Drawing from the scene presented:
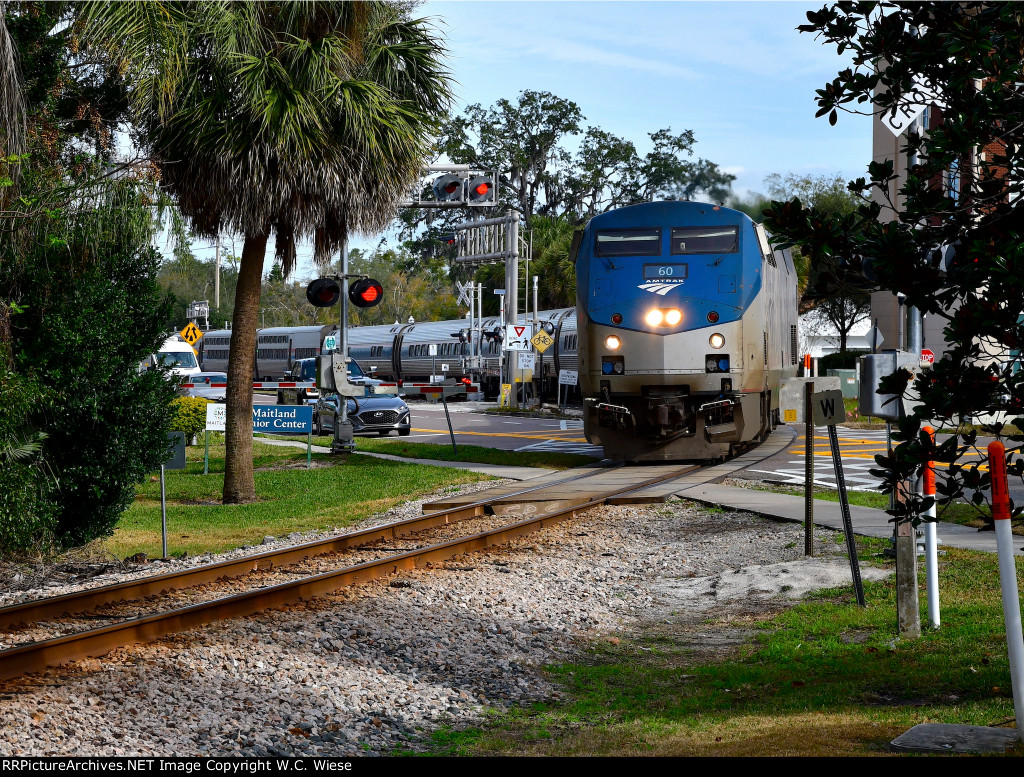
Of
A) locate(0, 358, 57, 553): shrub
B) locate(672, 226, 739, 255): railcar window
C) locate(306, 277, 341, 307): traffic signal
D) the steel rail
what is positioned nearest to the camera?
the steel rail

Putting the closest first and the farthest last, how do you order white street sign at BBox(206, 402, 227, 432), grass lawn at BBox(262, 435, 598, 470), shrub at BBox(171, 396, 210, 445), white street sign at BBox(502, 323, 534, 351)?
white street sign at BBox(206, 402, 227, 432), grass lawn at BBox(262, 435, 598, 470), shrub at BBox(171, 396, 210, 445), white street sign at BBox(502, 323, 534, 351)

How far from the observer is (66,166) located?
1209 cm

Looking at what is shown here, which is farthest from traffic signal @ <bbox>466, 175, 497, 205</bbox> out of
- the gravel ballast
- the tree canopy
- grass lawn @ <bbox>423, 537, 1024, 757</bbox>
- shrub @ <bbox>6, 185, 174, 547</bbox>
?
the tree canopy

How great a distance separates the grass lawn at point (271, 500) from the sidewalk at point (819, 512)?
481cm

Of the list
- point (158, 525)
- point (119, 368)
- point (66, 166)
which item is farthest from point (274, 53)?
point (158, 525)

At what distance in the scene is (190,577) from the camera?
999 cm

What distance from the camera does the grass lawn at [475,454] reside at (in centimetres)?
2191

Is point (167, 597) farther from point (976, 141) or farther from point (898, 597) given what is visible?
point (976, 141)

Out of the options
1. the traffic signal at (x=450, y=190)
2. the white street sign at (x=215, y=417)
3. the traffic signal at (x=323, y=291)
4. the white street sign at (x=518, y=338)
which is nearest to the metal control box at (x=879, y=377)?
the white street sign at (x=215, y=417)

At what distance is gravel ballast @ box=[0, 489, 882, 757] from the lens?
5.66 m

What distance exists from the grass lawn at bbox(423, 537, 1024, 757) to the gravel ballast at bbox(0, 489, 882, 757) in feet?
1.28

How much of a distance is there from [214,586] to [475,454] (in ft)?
46.5

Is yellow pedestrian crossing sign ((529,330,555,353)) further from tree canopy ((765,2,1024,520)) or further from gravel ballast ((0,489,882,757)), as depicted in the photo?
tree canopy ((765,2,1024,520))

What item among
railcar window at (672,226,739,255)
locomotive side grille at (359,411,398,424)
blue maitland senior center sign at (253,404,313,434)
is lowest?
locomotive side grille at (359,411,398,424)
